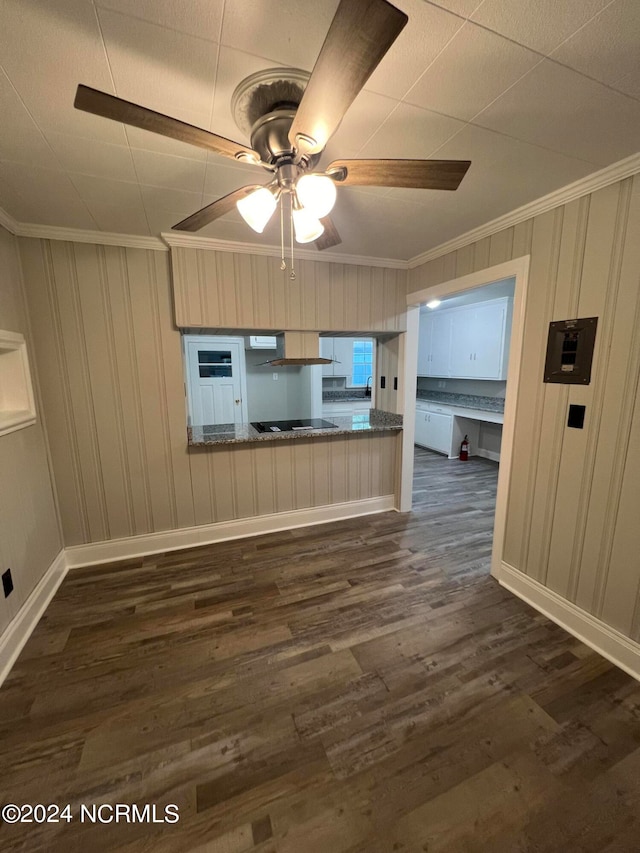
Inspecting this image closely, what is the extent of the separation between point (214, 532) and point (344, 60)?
9.84ft

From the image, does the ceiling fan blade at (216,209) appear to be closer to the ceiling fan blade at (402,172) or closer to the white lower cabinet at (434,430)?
the ceiling fan blade at (402,172)

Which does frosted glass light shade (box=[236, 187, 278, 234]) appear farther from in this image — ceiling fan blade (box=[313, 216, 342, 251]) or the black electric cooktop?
the black electric cooktop

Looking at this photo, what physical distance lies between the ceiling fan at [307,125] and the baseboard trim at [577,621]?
90.3 inches

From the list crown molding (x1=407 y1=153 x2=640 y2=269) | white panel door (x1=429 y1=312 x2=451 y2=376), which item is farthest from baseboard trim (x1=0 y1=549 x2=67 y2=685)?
white panel door (x1=429 y1=312 x2=451 y2=376)

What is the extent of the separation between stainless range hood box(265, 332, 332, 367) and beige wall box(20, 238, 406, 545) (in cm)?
12

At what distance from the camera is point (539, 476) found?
2.14 meters

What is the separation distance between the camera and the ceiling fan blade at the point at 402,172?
3.62 ft

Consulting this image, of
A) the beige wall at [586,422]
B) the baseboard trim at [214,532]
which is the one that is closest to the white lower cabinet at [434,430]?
the baseboard trim at [214,532]

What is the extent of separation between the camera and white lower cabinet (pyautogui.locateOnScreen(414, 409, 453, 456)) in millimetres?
5473

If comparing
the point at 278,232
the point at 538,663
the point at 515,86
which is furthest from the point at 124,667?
the point at 515,86

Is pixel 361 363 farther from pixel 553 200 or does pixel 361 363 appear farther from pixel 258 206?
pixel 258 206

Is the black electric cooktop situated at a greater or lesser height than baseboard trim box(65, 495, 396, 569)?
greater

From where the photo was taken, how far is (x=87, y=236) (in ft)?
7.77

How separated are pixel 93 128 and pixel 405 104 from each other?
120cm
